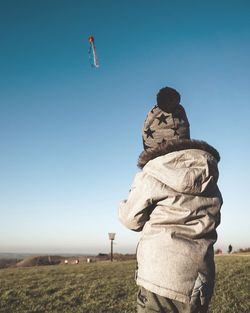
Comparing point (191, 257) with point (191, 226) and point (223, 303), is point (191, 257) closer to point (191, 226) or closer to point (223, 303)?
point (191, 226)

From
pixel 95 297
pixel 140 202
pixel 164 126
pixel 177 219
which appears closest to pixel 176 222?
pixel 177 219

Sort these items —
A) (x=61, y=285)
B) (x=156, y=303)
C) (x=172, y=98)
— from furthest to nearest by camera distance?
1. (x=61, y=285)
2. (x=172, y=98)
3. (x=156, y=303)

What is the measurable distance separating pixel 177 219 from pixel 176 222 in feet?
0.10

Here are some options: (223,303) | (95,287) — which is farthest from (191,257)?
(95,287)

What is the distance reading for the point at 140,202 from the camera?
2.98m

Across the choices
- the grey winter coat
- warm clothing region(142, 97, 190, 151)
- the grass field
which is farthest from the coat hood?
the grass field

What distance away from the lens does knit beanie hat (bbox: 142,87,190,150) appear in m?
3.33

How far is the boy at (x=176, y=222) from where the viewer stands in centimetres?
275

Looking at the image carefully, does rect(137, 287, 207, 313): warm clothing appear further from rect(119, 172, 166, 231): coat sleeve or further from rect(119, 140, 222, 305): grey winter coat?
rect(119, 172, 166, 231): coat sleeve

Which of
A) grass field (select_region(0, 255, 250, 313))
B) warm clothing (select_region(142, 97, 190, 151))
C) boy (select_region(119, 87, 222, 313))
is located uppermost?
warm clothing (select_region(142, 97, 190, 151))

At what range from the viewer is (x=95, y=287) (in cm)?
982

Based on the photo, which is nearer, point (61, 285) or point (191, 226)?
point (191, 226)

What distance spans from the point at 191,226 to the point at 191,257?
24 cm

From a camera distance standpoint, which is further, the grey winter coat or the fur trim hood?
the fur trim hood
